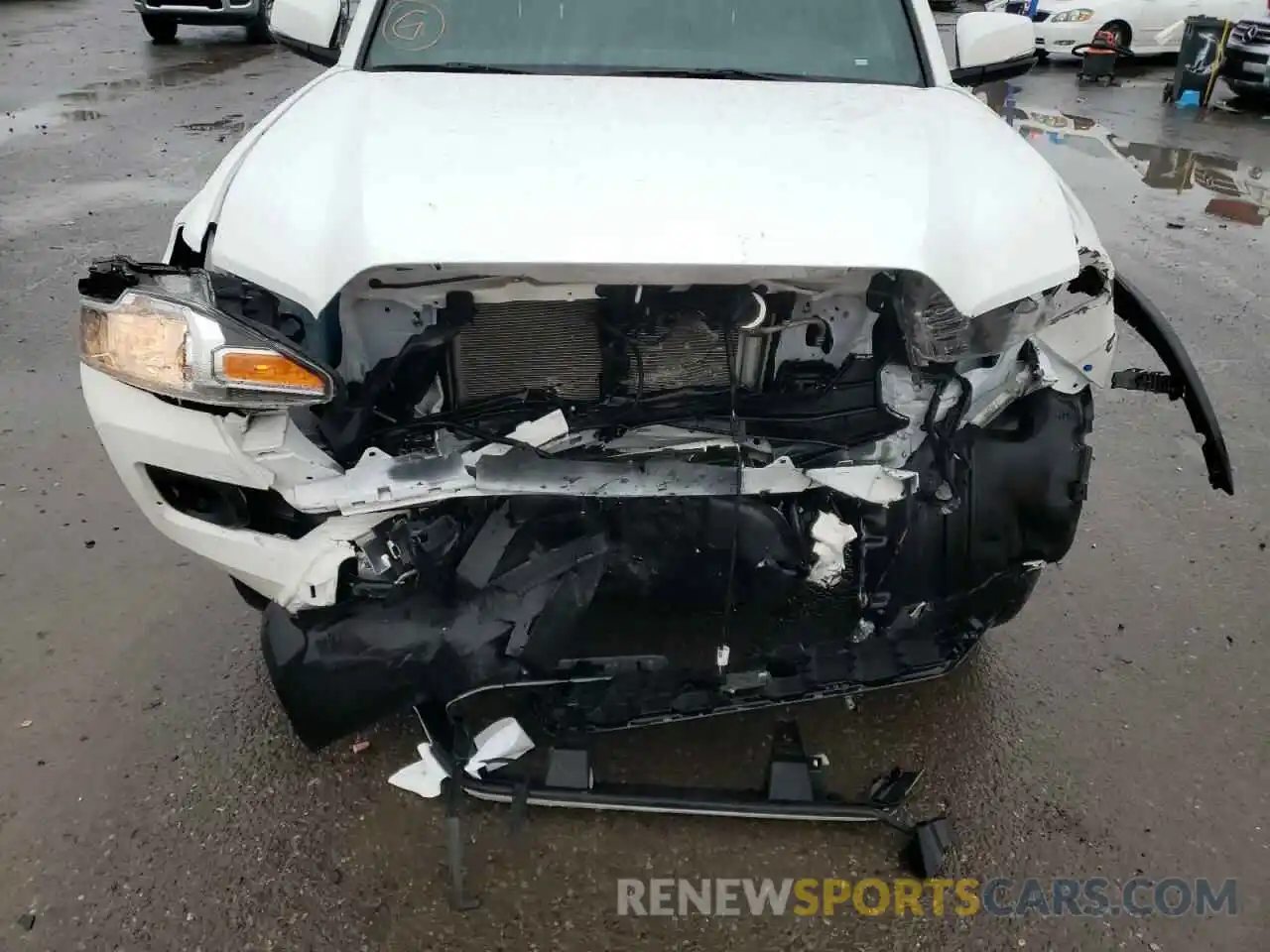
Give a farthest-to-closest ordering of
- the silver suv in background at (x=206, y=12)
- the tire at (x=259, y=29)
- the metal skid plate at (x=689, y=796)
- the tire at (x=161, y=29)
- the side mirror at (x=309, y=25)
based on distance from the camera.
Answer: the tire at (x=161, y=29)
the tire at (x=259, y=29)
the silver suv in background at (x=206, y=12)
the side mirror at (x=309, y=25)
the metal skid plate at (x=689, y=796)

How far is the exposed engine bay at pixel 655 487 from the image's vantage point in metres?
2.03

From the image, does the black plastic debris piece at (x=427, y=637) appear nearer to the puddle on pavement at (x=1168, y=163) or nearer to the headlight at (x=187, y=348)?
the headlight at (x=187, y=348)

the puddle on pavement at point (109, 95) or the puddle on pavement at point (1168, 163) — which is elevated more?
the puddle on pavement at point (109, 95)

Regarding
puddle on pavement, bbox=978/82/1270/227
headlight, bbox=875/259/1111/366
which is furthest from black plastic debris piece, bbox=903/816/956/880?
puddle on pavement, bbox=978/82/1270/227

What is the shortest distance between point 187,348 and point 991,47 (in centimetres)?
280

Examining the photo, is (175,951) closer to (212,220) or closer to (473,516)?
(473,516)

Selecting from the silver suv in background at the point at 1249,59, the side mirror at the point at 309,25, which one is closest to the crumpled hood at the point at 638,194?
the side mirror at the point at 309,25

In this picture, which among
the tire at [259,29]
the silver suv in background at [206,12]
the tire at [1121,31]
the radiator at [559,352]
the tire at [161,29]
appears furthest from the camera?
the tire at [161,29]

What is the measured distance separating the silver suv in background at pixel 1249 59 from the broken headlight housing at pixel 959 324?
34.7ft

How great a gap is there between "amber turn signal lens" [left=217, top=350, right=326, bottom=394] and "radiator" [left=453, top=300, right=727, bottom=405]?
43cm

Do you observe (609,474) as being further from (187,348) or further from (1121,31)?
(1121,31)

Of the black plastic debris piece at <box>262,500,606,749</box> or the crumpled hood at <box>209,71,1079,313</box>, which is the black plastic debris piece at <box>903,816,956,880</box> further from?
the crumpled hood at <box>209,71,1079,313</box>

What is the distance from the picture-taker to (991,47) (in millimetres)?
3285

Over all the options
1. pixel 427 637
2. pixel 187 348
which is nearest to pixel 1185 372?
pixel 427 637
